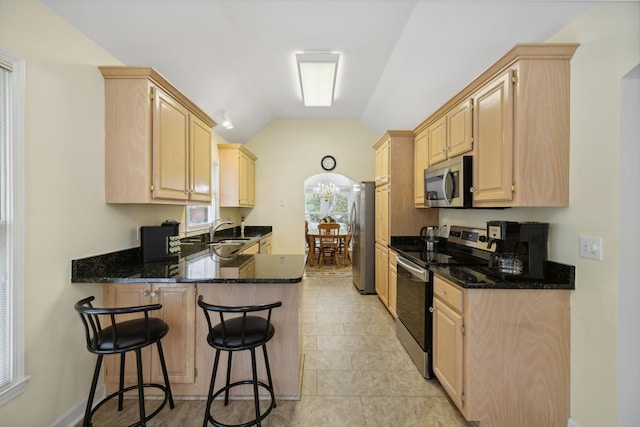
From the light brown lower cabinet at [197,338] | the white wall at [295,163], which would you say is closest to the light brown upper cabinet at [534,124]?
the light brown lower cabinet at [197,338]

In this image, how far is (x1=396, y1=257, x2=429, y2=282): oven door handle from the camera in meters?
2.16

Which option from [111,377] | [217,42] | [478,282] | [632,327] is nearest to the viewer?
[632,327]

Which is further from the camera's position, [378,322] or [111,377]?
[378,322]

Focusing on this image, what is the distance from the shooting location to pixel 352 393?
6.71 feet

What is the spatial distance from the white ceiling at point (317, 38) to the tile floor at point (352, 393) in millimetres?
2571

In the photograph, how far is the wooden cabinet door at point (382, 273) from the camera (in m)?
3.64

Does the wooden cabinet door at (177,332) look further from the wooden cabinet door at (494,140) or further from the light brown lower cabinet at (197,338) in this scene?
the wooden cabinet door at (494,140)

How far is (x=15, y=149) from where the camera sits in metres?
1.39

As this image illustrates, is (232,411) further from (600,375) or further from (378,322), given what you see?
(600,375)

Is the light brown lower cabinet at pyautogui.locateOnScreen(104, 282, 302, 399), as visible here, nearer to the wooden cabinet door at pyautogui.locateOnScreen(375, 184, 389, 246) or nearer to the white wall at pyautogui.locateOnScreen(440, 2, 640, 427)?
the white wall at pyautogui.locateOnScreen(440, 2, 640, 427)

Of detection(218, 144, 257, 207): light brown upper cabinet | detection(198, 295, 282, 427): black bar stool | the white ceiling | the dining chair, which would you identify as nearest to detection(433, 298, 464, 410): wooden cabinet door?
detection(198, 295, 282, 427): black bar stool

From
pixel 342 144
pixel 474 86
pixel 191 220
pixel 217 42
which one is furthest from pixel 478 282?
pixel 342 144

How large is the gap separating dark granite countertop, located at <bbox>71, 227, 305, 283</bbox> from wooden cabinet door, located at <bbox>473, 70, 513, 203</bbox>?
56.8 inches

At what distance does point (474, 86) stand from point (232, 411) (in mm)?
2886
